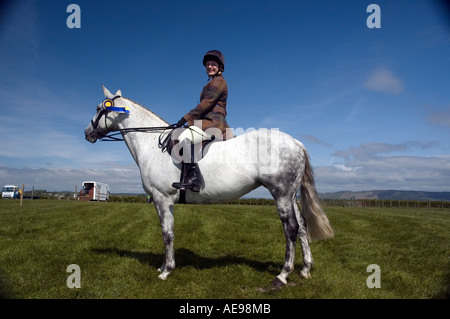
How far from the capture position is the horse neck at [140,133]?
7.37m

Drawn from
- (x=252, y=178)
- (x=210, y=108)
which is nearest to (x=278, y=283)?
(x=252, y=178)

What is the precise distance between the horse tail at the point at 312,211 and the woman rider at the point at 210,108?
216 centimetres

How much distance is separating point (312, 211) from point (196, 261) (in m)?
3.56

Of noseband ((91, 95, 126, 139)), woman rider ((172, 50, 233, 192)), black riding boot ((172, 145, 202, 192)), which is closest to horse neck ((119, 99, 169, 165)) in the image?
noseband ((91, 95, 126, 139))

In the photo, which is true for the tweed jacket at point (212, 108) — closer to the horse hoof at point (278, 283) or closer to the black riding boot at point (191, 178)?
the black riding boot at point (191, 178)

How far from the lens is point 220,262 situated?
26.0 feet

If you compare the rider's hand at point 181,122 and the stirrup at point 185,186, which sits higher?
the rider's hand at point 181,122

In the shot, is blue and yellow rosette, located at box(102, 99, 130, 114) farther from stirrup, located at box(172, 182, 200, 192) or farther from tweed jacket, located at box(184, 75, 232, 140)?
stirrup, located at box(172, 182, 200, 192)

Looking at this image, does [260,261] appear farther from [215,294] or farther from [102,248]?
[102,248]

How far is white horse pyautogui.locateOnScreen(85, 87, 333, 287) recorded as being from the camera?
6.16 meters

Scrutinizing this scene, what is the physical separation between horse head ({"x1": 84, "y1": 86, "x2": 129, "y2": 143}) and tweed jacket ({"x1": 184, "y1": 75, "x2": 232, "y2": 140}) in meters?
2.31

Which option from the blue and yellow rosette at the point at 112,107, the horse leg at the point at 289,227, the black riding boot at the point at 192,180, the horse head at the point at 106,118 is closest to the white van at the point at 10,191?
the horse head at the point at 106,118

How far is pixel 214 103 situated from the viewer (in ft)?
21.7
